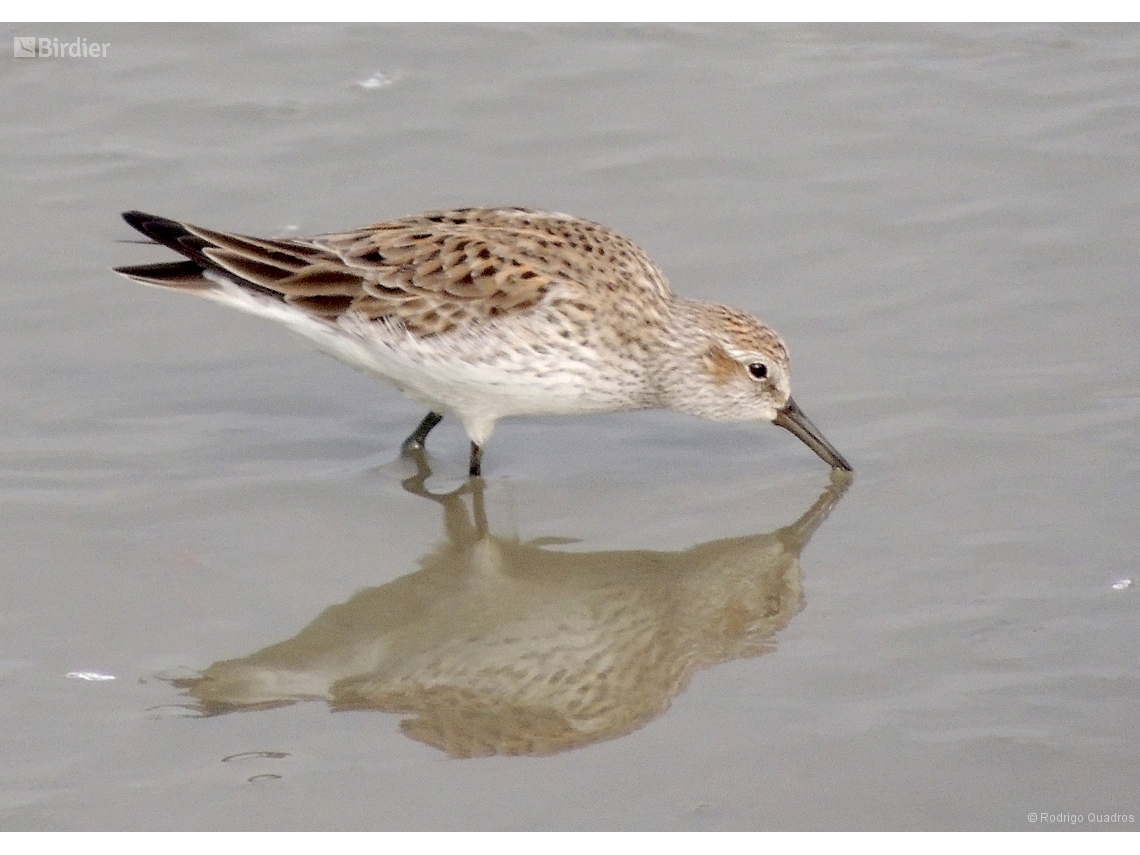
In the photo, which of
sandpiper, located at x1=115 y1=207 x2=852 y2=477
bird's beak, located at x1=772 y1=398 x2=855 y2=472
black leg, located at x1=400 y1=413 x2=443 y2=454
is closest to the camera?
sandpiper, located at x1=115 y1=207 x2=852 y2=477

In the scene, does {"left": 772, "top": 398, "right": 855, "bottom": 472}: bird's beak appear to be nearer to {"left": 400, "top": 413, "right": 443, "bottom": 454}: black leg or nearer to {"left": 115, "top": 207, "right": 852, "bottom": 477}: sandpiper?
{"left": 115, "top": 207, "right": 852, "bottom": 477}: sandpiper

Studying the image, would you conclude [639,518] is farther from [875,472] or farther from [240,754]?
[240,754]

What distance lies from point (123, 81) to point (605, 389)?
551 centimetres

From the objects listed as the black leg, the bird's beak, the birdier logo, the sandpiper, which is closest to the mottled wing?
the sandpiper

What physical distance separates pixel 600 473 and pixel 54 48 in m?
6.17

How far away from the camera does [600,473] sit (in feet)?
29.4

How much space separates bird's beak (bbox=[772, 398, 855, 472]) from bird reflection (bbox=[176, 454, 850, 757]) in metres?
0.32

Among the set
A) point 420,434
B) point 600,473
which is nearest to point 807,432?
point 600,473

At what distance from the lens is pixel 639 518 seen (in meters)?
8.48

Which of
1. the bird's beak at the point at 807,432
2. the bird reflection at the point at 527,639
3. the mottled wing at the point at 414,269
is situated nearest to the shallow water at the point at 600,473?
the bird reflection at the point at 527,639

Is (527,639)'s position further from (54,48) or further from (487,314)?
(54,48)

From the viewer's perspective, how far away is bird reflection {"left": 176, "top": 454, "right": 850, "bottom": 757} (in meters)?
6.82

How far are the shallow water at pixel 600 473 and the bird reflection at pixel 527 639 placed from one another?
0.08ft

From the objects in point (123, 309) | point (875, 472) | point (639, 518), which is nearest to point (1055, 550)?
point (875, 472)
